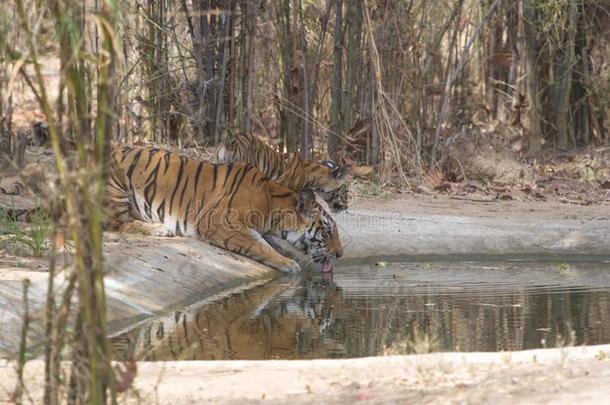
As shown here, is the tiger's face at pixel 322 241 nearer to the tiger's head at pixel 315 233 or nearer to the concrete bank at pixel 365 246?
the tiger's head at pixel 315 233

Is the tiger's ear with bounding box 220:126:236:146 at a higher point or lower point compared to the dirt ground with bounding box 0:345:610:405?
higher

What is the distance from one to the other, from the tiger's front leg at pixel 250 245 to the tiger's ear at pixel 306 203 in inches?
16.8

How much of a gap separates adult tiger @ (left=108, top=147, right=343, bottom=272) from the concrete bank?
0.28m

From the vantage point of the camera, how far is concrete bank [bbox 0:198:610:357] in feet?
23.1

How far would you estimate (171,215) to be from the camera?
390 inches

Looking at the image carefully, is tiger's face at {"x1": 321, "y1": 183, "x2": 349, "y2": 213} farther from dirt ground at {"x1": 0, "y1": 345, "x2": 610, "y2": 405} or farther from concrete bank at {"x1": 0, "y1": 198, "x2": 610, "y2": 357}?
dirt ground at {"x1": 0, "y1": 345, "x2": 610, "y2": 405}

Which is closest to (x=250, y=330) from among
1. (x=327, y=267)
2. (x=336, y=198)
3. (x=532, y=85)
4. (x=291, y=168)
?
(x=327, y=267)

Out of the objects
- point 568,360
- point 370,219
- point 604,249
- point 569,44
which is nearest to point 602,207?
point 604,249

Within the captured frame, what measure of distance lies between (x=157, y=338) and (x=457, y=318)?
178cm

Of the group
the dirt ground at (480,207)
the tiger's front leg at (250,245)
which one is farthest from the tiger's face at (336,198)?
the tiger's front leg at (250,245)

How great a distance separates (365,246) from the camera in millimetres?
9984

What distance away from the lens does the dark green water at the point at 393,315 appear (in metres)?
6.07

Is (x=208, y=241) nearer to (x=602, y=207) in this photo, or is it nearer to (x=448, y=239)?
(x=448, y=239)

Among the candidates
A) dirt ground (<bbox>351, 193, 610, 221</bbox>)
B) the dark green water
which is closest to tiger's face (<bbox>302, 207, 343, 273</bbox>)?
the dark green water
